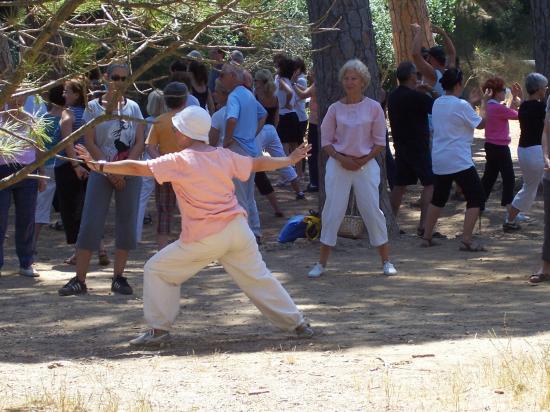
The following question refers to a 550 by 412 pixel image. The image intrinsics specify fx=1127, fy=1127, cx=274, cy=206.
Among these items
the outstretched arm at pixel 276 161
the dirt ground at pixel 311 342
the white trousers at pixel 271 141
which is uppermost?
the outstretched arm at pixel 276 161

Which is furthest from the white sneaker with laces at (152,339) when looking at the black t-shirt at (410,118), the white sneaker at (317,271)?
the black t-shirt at (410,118)

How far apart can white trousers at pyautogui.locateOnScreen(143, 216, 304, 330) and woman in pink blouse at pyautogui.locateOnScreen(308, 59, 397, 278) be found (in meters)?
2.36

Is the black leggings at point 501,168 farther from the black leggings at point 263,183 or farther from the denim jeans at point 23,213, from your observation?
the denim jeans at point 23,213

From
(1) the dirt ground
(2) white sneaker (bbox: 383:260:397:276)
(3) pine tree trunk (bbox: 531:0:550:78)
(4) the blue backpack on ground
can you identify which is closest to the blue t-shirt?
(4) the blue backpack on ground

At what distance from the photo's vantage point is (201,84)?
13016 millimetres

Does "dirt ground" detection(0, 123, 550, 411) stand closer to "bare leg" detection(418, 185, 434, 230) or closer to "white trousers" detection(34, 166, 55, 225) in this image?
"white trousers" detection(34, 166, 55, 225)

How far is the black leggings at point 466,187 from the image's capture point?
11000 mm

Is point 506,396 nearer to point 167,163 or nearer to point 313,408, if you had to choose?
point 313,408

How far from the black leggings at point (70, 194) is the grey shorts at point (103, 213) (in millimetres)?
1575

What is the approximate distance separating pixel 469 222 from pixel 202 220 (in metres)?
4.71

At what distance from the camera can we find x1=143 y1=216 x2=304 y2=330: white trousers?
7.09 meters

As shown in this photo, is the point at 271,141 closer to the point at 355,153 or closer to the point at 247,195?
the point at 247,195

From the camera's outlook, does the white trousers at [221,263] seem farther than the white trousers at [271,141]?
No

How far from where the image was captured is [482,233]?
12.5 meters
